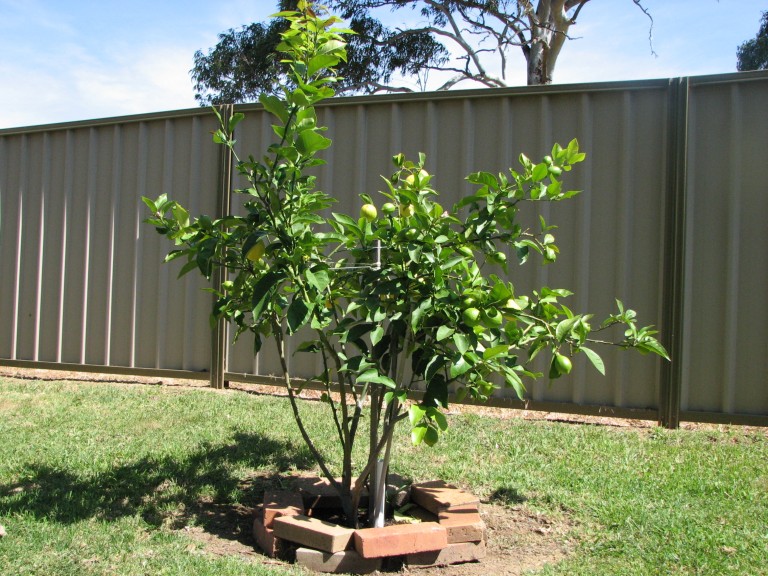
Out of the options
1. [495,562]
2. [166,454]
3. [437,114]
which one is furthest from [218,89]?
[495,562]

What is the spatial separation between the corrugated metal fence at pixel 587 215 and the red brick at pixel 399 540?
225 cm

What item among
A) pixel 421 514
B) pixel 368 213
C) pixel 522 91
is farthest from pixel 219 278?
pixel 368 213

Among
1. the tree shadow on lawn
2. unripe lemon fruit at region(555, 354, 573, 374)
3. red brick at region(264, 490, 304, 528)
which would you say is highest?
unripe lemon fruit at region(555, 354, 573, 374)

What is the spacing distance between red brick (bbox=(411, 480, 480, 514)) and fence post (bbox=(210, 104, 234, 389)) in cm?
273

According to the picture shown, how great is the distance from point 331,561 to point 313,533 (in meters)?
0.13

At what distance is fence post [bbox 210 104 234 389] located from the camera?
5750 millimetres

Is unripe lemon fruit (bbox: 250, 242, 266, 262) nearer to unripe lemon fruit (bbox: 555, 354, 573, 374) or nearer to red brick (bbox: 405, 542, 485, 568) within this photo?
unripe lemon fruit (bbox: 555, 354, 573, 374)

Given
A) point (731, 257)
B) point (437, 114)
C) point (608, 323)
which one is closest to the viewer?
point (608, 323)

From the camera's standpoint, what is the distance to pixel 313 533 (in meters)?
2.88

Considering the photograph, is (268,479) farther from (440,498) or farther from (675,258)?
(675,258)

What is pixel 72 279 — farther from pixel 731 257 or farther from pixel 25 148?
pixel 731 257

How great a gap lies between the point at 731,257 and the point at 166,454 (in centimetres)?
363

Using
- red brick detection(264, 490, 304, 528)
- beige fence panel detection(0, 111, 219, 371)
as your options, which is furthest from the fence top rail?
red brick detection(264, 490, 304, 528)

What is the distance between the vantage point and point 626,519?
3227 mm
